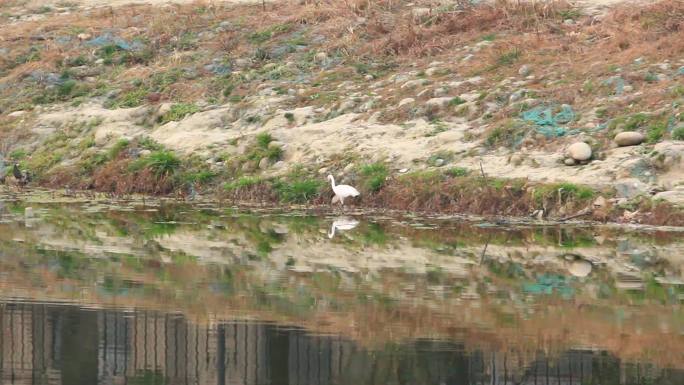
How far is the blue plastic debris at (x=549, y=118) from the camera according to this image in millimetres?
18906

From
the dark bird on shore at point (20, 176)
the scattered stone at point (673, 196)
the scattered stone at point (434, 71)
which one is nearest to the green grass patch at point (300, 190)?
the scattered stone at point (434, 71)

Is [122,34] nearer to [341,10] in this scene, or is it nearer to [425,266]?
[341,10]

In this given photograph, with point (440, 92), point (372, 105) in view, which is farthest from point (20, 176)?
point (440, 92)

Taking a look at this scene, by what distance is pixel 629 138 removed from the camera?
17.8m

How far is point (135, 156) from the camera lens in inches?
866

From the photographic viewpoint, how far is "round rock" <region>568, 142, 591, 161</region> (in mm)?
17781

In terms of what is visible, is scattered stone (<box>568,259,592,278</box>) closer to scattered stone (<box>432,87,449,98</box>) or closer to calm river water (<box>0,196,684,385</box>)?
calm river water (<box>0,196,684,385</box>)

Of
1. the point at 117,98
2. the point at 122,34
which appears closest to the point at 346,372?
the point at 117,98

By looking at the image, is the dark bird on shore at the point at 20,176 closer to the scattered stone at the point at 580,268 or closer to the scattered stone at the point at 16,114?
the scattered stone at the point at 16,114

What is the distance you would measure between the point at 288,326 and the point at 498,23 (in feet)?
46.3

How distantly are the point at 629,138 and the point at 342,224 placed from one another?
3813 millimetres

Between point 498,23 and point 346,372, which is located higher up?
point 346,372

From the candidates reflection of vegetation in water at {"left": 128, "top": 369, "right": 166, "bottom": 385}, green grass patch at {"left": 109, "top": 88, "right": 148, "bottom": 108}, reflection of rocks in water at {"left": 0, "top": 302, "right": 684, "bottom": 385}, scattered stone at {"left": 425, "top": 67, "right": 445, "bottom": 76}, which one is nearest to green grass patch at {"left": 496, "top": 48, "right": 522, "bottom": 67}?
scattered stone at {"left": 425, "top": 67, "right": 445, "bottom": 76}

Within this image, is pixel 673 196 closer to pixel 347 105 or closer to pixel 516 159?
pixel 516 159
